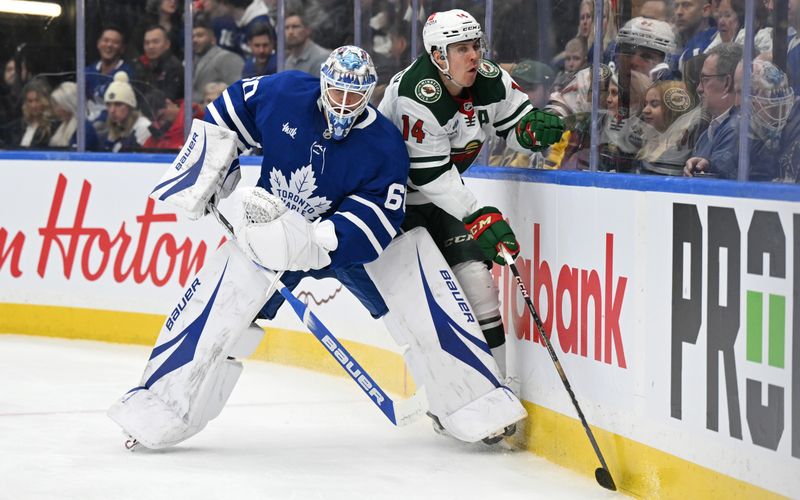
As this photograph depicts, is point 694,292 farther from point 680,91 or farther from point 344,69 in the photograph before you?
point 344,69

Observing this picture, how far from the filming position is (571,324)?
364 cm

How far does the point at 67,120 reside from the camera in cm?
648

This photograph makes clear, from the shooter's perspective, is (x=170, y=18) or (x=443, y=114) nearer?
(x=443, y=114)

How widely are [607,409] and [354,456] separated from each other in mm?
803

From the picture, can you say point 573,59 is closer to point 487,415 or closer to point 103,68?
point 487,415

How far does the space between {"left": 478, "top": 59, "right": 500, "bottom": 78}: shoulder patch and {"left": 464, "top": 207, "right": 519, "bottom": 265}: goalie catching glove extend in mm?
435

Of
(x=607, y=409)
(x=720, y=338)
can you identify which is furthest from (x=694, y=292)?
(x=607, y=409)

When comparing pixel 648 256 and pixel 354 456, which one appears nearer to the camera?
pixel 648 256

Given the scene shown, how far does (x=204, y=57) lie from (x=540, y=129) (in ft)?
9.48

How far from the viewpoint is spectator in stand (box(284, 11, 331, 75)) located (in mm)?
5969

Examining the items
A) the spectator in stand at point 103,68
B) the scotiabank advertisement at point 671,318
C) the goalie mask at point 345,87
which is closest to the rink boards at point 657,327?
the scotiabank advertisement at point 671,318

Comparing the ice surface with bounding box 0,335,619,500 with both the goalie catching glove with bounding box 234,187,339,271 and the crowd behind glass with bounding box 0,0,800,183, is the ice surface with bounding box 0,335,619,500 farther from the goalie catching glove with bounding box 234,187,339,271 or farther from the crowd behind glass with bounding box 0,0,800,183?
the crowd behind glass with bounding box 0,0,800,183

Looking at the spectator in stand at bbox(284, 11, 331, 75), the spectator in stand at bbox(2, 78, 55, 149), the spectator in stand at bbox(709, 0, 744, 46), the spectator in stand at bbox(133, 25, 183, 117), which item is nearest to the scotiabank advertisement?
the spectator in stand at bbox(709, 0, 744, 46)

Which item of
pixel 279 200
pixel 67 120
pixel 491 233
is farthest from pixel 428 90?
pixel 67 120
